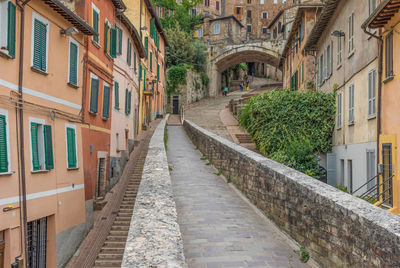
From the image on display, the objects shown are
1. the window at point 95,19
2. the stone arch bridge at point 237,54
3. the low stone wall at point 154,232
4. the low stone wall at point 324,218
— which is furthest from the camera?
the stone arch bridge at point 237,54

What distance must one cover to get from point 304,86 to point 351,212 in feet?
65.2

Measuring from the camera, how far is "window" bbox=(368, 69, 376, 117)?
11445 millimetres

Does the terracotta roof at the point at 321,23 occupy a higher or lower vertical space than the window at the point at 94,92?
higher

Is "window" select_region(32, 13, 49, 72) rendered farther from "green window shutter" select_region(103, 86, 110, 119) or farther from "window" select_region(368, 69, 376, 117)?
"window" select_region(368, 69, 376, 117)

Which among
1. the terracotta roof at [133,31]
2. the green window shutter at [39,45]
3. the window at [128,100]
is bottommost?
the window at [128,100]

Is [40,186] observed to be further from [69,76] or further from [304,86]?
[304,86]

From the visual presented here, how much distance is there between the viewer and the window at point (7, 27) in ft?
29.1

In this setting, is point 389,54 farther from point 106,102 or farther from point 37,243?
point 106,102

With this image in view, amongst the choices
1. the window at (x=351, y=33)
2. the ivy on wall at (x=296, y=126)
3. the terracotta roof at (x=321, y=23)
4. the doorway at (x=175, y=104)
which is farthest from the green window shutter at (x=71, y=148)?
the doorway at (x=175, y=104)

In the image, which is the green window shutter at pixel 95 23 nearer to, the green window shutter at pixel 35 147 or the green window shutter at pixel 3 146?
the green window shutter at pixel 35 147

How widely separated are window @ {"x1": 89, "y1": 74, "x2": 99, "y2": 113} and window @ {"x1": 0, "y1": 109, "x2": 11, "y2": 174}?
547cm

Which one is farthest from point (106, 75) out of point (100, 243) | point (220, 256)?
point (220, 256)

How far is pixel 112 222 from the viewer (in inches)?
520

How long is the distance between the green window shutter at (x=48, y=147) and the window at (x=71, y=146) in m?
1.19
